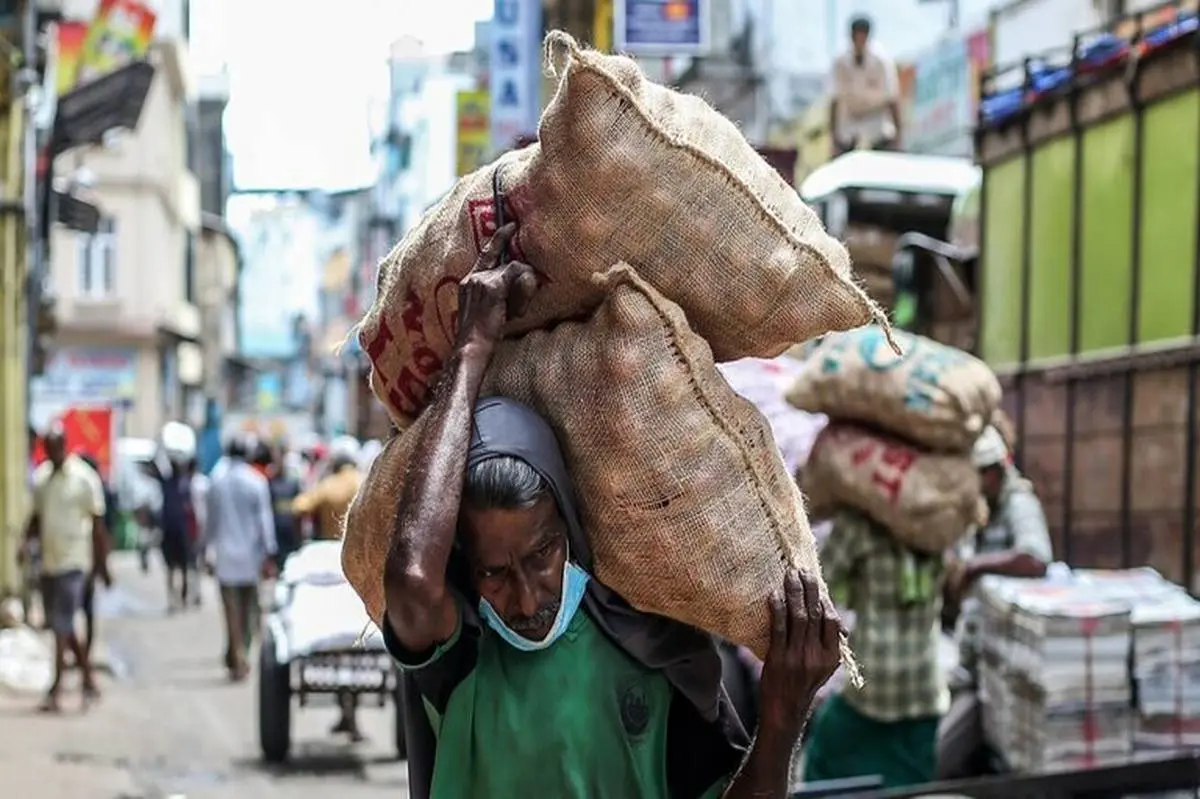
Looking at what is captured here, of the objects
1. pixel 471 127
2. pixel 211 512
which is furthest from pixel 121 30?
pixel 211 512

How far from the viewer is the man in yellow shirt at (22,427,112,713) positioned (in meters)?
10.2

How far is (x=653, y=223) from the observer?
7.60 feet

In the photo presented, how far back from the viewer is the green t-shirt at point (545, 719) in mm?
2236

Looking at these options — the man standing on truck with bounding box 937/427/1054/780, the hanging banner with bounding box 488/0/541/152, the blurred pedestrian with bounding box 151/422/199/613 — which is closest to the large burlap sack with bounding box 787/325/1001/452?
the man standing on truck with bounding box 937/427/1054/780

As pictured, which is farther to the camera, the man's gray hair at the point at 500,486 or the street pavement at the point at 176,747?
the street pavement at the point at 176,747

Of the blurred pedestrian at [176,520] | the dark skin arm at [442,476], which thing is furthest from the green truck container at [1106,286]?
the blurred pedestrian at [176,520]

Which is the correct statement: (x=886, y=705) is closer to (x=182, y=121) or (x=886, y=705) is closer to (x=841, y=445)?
(x=841, y=445)

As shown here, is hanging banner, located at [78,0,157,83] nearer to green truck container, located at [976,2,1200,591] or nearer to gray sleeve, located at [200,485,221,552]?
gray sleeve, located at [200,485,221,552]

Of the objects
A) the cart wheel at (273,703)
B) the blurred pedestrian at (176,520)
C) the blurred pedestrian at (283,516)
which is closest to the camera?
the cart wheel at (273,703)

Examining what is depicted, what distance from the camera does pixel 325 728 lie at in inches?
420

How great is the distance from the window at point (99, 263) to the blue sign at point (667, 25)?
19397 mm

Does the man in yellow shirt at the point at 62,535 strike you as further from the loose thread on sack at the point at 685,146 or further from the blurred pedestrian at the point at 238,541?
the loose thread on sack at the point at 685,146

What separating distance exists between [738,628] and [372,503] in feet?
1.89

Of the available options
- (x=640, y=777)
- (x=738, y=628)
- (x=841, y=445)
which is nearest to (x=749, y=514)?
(x=738, y=628)
